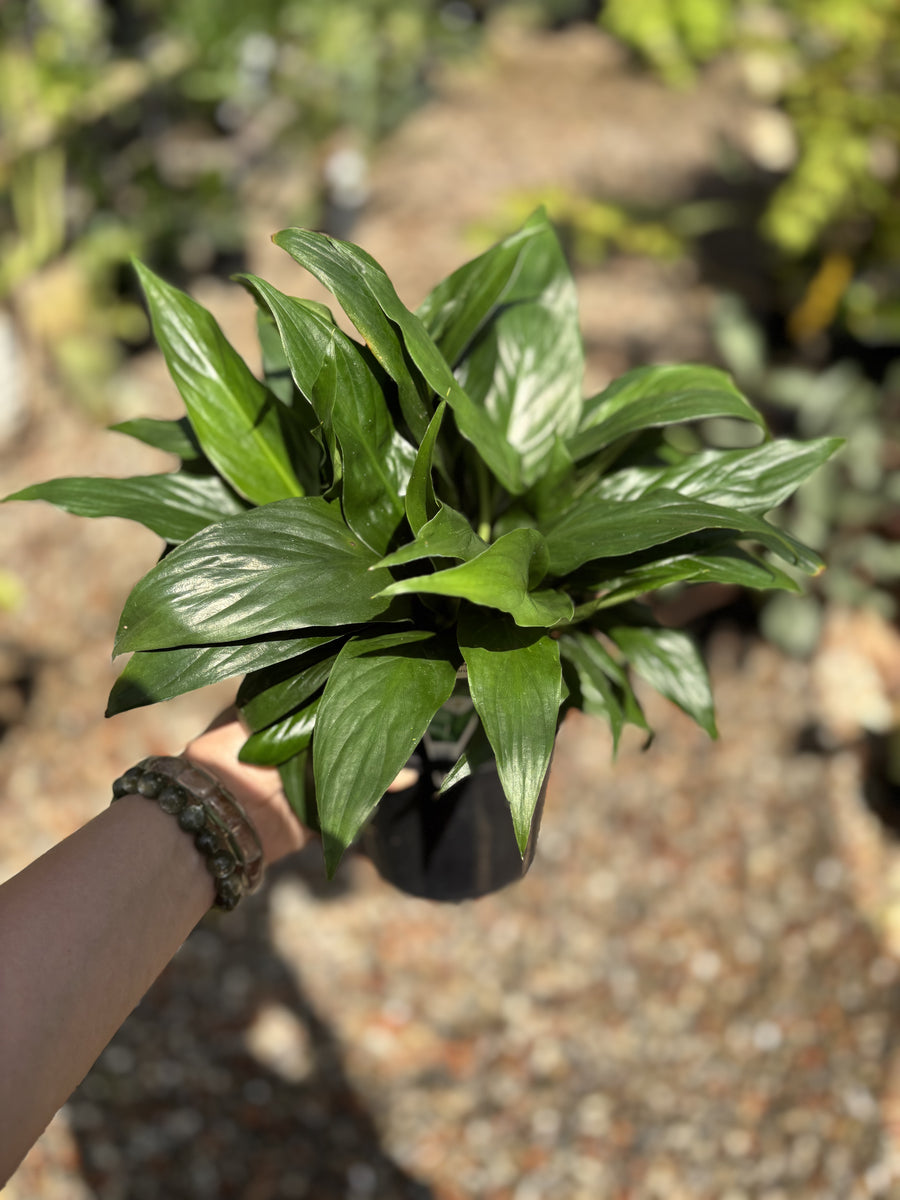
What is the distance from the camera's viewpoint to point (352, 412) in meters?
1.19

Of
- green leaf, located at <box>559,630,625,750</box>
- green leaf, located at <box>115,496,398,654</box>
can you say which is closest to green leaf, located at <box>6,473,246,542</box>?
green leaf, located at <box>115,496,398,654</box>

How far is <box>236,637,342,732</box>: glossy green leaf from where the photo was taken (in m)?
1.25

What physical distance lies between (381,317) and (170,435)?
1.34 feet

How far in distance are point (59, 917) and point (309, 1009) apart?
1.89m

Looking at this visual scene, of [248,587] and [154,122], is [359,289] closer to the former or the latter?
[248,587]

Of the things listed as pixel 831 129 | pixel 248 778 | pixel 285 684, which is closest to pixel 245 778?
pixel 248 778

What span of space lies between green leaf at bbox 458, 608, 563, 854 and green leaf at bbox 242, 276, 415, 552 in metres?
0.20

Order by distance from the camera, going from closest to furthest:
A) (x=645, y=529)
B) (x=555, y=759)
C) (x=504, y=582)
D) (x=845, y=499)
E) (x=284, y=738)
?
(x=504, y=582)
(x=645, y=529)
(x=284, y=738)
(x=555, y=759)
(x=845, y=499)

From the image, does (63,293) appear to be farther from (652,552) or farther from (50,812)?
(652,552)

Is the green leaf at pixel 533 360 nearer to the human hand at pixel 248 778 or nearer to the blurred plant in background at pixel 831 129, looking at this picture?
the human hand at pixel 248 778

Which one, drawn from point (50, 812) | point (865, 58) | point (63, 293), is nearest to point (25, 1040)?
point (50, 812)

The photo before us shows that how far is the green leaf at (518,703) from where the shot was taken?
110cm

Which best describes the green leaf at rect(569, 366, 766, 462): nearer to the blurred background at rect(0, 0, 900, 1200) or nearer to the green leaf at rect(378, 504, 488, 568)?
the green leaf at rect(378, 504, 488, 568)

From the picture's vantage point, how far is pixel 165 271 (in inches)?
174
